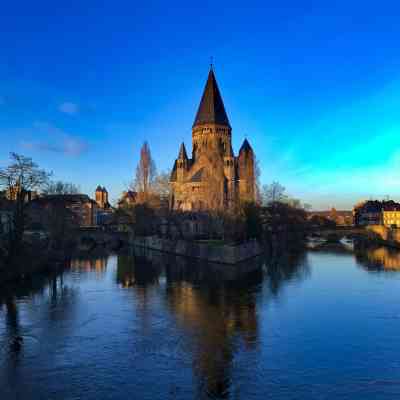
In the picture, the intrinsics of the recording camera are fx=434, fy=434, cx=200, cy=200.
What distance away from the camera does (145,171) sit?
64.7m

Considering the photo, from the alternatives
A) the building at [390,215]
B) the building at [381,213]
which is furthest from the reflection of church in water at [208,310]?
the building at [390,215]

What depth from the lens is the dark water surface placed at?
12.1 metres

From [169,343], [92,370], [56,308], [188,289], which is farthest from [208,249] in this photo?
[92,370]

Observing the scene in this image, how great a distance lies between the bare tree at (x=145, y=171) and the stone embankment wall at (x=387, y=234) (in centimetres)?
3697

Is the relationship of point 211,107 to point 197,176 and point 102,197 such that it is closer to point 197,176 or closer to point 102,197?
point 197,176

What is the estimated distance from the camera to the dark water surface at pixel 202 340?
477 inches

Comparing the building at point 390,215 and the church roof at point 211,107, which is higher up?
the church roof at point 211,107

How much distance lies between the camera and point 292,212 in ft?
244

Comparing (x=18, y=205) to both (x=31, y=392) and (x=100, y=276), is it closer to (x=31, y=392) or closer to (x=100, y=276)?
(x=100, y=276)

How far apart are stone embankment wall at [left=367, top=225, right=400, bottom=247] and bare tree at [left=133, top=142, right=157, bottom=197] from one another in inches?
1456

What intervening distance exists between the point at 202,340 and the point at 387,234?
198 feet

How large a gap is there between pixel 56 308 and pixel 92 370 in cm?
976

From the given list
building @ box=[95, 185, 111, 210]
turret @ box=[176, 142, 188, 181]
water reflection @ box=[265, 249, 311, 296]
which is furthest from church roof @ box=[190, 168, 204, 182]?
building @ box=[95, 185, 111, 210]

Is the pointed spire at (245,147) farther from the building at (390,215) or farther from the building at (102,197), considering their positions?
the building at (102,197)
